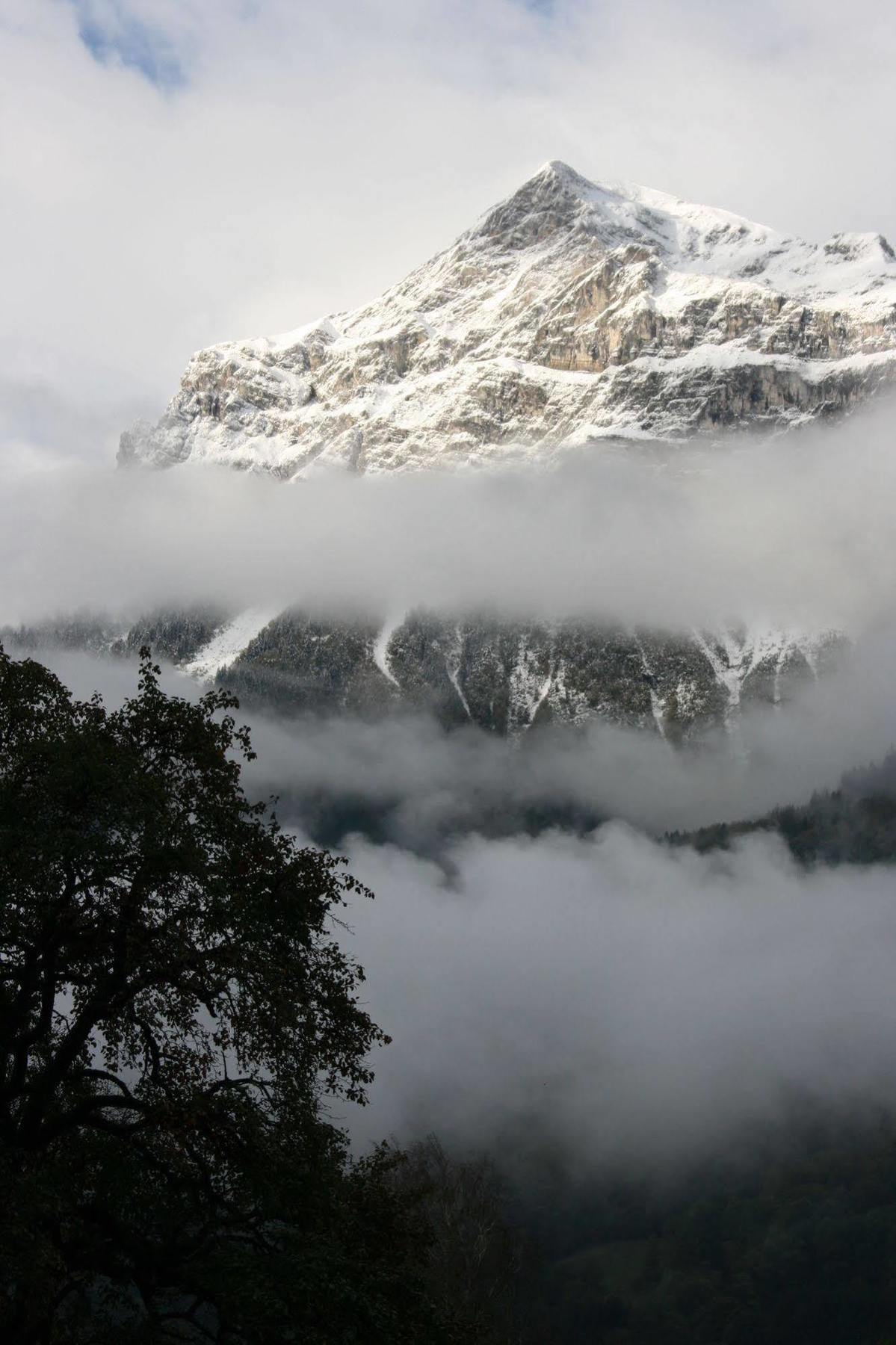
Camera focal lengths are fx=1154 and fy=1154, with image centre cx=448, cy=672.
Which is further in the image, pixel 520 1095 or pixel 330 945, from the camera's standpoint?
pixel 520 1095

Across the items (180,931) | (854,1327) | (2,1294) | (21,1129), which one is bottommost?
(854,1327)

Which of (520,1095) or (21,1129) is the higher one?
(520,1095)

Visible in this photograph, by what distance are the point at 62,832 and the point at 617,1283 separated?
155263mm

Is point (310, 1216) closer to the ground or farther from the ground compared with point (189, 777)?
closer to the ground

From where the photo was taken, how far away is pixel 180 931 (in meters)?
18.1

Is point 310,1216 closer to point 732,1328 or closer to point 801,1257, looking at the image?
point 732,1328

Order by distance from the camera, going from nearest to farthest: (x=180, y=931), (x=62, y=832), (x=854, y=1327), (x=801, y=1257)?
(x=62, y=832)
(x=180, y=931)
(x=854, y=1327)
(x=801, y=1257)

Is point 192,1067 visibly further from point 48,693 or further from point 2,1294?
point 48,693

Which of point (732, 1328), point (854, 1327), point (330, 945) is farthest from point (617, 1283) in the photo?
point (330, 945)

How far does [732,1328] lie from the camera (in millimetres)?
139250

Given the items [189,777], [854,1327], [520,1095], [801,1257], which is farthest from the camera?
[520,1095]

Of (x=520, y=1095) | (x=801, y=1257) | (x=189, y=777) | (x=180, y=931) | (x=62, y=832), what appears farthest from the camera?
(x=520, y=1095)

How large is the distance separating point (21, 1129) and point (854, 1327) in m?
147

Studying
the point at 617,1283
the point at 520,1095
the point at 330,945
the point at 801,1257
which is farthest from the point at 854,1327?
the point at 330,945
